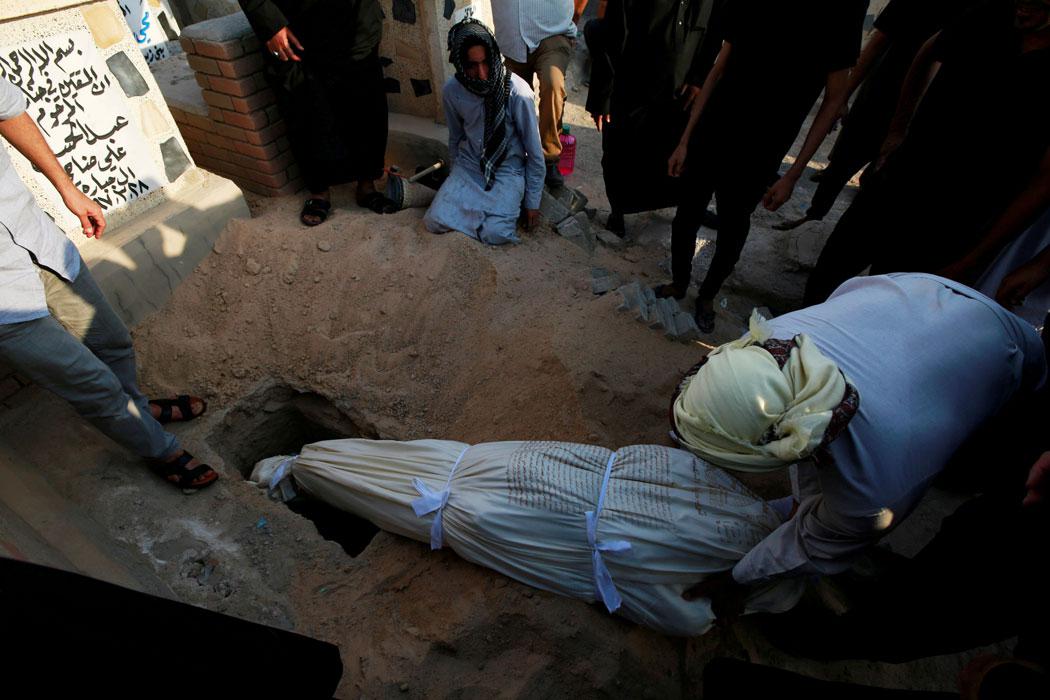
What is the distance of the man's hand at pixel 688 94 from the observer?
3122 mm

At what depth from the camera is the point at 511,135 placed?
326 cm

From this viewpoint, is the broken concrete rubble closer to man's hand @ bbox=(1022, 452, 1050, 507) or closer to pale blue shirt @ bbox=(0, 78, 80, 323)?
man's hand @ bbox=(1022, 452, 1050, 507)

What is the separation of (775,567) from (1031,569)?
53 cm

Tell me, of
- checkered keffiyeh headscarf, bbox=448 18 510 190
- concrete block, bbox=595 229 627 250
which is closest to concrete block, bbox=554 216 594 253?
concrete block, bbox=595 229 627 250

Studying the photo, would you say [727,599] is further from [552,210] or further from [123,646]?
[552,210]

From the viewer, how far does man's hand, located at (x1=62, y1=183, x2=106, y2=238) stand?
6.48 feet

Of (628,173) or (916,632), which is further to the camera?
(628,173)

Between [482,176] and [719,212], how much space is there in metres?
1.45

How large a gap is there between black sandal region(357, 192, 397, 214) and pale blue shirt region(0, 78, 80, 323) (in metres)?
1.72

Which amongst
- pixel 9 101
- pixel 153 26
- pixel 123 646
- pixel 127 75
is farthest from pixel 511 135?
pixel 153 26

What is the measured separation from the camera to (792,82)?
2.24 metres

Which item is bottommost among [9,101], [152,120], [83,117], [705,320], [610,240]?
[610,240]

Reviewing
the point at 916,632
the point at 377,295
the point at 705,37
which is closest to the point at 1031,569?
the point at 916,632

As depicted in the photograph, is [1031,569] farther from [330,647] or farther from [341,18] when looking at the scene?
[341,18]
